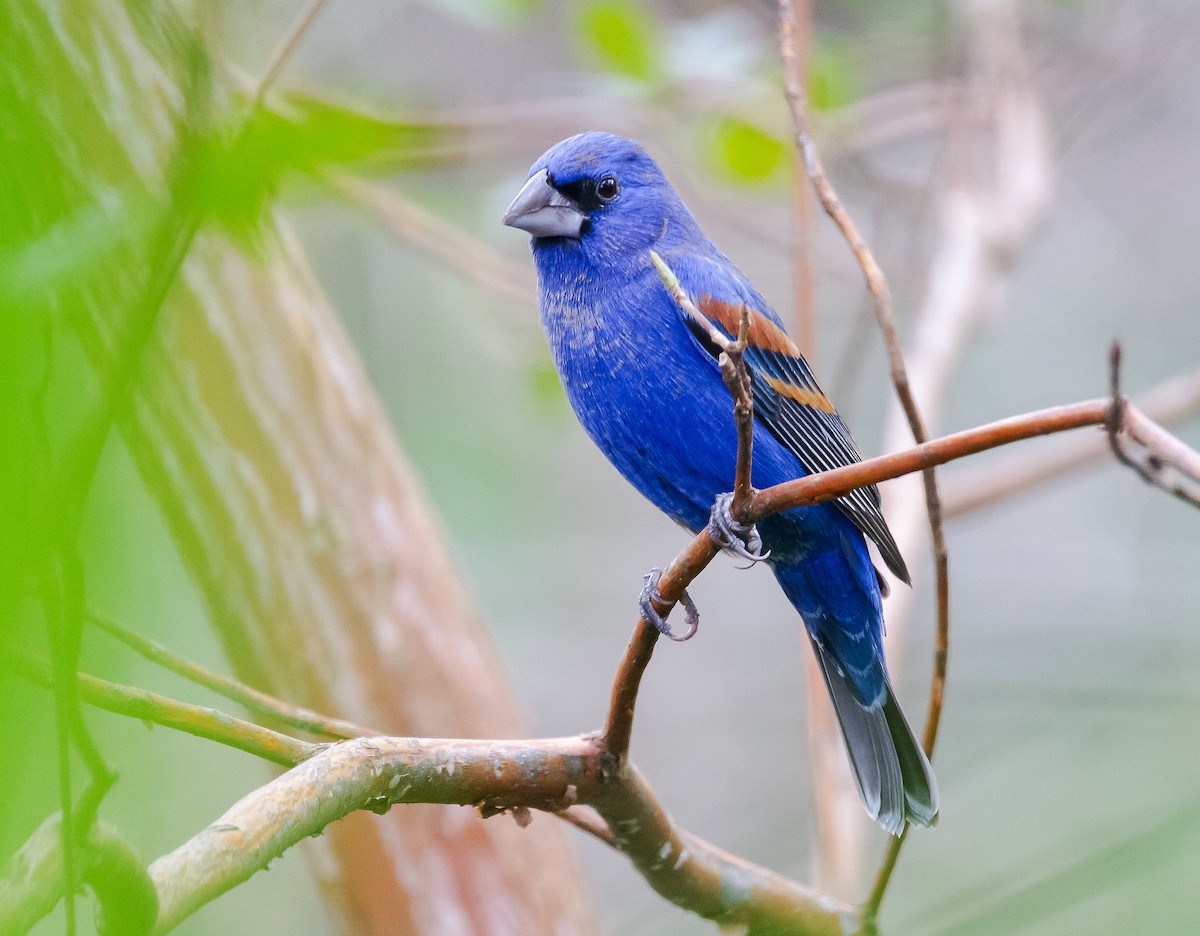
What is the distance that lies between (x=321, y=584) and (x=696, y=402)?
1.08 m

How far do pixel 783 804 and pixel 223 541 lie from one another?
4.15 metres

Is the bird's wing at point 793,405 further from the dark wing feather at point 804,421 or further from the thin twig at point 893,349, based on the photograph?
the thin twig at point 893,349

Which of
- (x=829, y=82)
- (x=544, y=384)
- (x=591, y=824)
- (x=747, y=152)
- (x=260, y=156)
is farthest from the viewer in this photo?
(x=544, y=384)

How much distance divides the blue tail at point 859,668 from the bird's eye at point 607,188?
0.89m

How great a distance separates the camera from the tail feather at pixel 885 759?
2.48 meters

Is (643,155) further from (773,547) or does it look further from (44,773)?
(44,773)

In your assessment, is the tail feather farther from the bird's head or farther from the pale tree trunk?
the bird's head

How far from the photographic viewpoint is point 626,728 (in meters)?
1.74

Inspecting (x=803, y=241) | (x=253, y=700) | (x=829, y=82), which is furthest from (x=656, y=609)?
(x=829, y=82)

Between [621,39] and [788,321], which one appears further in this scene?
[788,321]

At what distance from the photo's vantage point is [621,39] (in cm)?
374

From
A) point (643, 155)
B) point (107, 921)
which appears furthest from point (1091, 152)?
point (107, 921)

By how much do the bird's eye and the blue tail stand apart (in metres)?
0.89

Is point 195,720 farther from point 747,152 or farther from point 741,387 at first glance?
point 747,152
